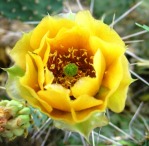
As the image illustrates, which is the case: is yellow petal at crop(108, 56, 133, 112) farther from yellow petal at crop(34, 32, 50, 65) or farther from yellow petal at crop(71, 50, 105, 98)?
yellow petal at crop(34, 32, 50, 65)

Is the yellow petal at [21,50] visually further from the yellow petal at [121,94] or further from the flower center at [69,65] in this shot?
the yellow petal at [121,94]

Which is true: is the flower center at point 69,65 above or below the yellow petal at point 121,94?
above

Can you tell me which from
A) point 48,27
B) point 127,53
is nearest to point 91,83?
point 48,27

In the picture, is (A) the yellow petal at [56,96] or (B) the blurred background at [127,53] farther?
(B) the blurred background at [127,53]

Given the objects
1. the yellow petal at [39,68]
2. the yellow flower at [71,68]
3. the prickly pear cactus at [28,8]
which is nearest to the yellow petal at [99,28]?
the yellow flower at [71,68]

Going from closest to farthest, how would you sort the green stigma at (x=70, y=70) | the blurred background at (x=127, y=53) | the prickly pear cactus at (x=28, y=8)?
the green stigma at (x=70, y=70), the blurred background at (x=127, y=53), the prickly pear cactus at (x=28, y=8)

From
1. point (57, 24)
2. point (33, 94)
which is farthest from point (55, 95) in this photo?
point (57, 24)

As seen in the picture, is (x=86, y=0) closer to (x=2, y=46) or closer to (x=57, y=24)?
(x=2, y=46)
